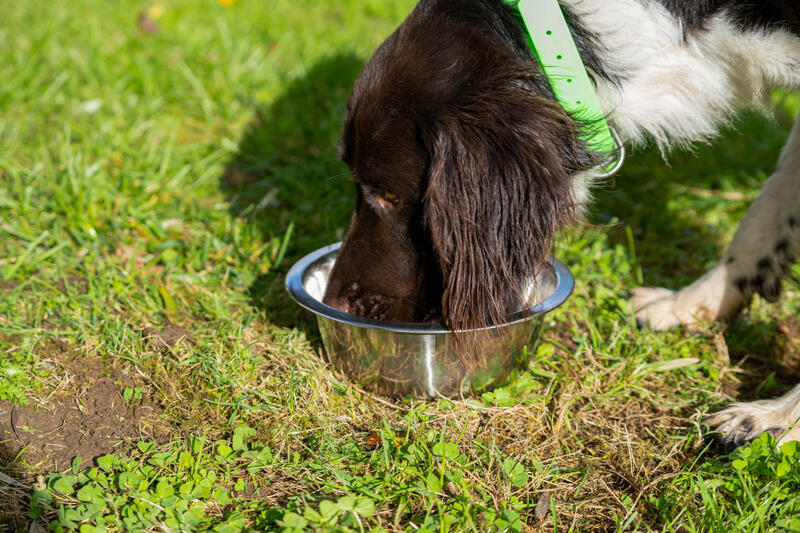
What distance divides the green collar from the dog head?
4 cm

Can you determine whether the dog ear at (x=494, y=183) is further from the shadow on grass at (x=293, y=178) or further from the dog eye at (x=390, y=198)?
the shadow on grass at (x=293, y=178)

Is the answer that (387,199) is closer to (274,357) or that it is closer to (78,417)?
(274,357)

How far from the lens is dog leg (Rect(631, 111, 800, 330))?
2490 millimetres

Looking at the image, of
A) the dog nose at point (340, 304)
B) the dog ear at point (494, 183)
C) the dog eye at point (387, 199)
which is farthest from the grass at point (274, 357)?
the dog eye at point (387, 199)

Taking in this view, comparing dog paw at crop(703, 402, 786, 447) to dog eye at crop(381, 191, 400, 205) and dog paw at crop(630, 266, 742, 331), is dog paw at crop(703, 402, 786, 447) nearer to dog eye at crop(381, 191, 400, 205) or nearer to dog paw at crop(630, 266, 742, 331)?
dog paw at crop(630, 266, 742, 331)

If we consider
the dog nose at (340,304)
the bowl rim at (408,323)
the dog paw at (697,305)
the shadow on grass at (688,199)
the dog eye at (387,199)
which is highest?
the dog eye at (387,199)

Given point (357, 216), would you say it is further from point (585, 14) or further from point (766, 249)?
point (766, 249)

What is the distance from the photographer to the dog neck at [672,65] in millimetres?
2012

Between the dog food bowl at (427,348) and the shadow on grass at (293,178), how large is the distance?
13.1 inches

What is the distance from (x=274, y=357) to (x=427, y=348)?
0.53m

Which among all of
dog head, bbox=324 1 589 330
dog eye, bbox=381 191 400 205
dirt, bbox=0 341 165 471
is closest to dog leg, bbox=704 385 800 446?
dog head, bbox=324 1 589 330

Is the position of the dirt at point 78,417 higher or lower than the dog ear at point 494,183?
lower

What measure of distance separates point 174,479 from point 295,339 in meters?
0.68

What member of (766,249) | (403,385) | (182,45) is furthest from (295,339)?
(182,45)
